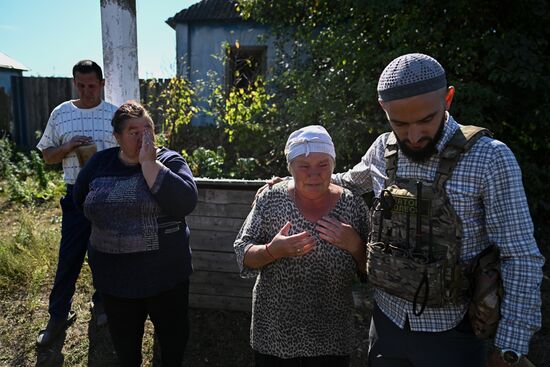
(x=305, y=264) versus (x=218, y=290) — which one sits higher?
(x=305, y=264)

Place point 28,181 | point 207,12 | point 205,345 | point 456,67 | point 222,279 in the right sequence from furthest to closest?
point 207,12 → point 28,181 → point 456,67 → point 222,279 → point 205,345

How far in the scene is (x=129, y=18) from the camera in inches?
132

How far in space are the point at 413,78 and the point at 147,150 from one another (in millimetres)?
1356

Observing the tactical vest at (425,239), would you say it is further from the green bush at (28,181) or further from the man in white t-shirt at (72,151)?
the green bush at (28,181)

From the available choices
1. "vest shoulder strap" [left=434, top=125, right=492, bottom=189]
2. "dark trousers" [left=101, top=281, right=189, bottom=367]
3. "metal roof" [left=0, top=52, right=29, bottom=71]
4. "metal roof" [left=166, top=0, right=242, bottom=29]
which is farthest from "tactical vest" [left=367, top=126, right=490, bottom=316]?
"metal roof" [left=0, top=52, right=29, bottom=71]

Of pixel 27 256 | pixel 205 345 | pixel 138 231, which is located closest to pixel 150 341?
pixel 205 345

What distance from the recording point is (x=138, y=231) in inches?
91.4

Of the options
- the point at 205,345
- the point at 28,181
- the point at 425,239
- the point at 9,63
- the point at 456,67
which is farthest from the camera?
the point at 9,63

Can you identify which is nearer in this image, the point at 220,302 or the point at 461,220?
the point at 461,220

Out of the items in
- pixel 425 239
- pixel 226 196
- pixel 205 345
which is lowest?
pixel 205 345

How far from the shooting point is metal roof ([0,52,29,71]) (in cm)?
1559

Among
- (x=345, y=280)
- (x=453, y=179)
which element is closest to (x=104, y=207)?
(x=345, y=280)

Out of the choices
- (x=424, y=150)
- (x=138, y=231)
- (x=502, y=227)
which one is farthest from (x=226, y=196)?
(x=502, y=227)

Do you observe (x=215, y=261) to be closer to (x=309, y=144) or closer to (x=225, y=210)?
(x=225, y=210)
